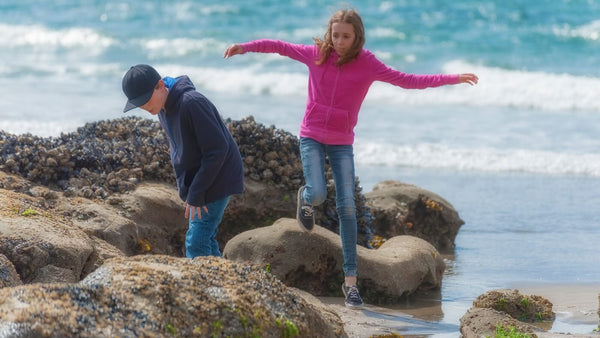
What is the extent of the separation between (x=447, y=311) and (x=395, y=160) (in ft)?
20.7

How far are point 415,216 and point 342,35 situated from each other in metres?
3.13

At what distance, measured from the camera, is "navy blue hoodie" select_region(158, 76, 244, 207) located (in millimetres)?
5273

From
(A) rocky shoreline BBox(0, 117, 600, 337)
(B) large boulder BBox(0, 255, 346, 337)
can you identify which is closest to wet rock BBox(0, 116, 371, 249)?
(A) rocky shoreline BBox(0, 117, 600, 337)

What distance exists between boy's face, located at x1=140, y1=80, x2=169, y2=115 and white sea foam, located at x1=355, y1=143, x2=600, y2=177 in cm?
763

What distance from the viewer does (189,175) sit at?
18.1ft

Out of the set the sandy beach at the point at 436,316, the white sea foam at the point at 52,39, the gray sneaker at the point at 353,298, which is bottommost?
the sandy beach at the point at 436,316

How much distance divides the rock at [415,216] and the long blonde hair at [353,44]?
2591 millimetres

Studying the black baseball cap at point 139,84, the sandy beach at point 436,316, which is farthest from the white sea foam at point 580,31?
the black baseball cap at point 139,84

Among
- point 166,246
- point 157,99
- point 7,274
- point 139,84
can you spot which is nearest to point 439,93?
point 166,246

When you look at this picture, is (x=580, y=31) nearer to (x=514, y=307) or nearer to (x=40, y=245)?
(x=514, y=307)

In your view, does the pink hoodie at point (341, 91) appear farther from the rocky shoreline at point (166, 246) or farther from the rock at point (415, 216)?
the rock at point (415, 216)

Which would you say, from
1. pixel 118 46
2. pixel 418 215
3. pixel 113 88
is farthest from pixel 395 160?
pixel 118 46

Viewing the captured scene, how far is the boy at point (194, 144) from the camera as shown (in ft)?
17.0

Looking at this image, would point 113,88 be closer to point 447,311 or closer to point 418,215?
point 418,215
